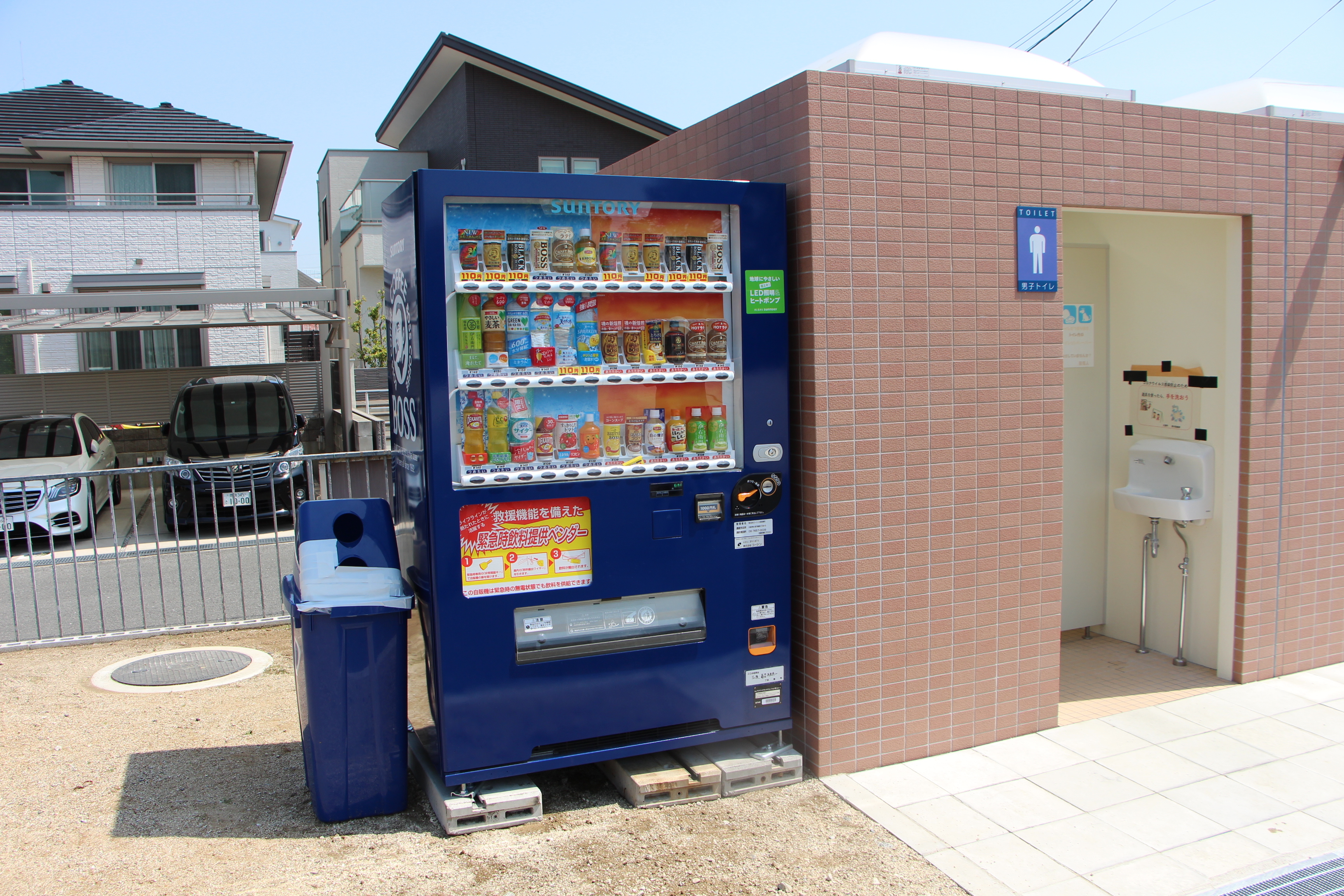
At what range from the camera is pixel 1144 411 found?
5.86 meters

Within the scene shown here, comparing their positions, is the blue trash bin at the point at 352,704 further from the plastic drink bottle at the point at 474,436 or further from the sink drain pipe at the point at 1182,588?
the sink drain pipe at the point at 1182,588

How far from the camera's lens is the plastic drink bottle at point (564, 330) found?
381cm

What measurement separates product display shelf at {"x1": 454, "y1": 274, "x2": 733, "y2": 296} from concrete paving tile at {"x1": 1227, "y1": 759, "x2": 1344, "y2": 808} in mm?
3255

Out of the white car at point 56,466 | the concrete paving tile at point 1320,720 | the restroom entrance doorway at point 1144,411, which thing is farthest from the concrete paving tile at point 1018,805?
the white car at point 56,466

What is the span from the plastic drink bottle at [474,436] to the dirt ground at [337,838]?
59.7 inches

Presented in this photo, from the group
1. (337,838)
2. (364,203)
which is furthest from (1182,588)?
(364,203)

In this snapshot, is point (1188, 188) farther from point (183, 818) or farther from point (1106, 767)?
point (183, 818)

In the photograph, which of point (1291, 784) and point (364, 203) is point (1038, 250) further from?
point (364, 203)

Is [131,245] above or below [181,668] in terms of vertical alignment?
above

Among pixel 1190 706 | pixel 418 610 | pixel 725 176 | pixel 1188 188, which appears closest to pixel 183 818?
pixel 418 610

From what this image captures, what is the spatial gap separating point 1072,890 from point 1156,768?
1287 mm

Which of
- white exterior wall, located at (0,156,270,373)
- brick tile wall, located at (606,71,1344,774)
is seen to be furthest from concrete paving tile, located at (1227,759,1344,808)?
white exterior wall, located at (0,156,270,373)

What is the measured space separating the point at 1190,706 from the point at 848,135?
3615 mm

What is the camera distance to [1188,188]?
4.91 m
